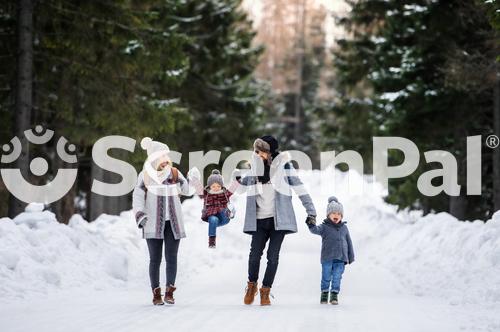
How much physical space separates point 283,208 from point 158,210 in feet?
5.28

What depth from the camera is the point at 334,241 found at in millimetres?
8438

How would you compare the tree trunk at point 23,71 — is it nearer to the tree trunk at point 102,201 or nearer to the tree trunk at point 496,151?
the tree trunk at point 102,201

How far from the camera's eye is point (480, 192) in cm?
1706

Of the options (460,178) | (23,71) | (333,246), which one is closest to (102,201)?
(23,71)

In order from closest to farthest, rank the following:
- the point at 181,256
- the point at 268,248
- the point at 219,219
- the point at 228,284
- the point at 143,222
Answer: the point at 143,222, the point at 268,248, the point at 219,219, the point at 228,284, the point at 181,256

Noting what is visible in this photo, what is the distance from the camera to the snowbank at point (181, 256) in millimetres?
8492

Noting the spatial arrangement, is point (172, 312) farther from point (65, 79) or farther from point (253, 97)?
point (253, 97)

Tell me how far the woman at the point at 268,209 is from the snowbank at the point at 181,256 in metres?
2.46

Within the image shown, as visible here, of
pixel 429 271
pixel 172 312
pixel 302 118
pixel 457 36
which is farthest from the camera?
pixel 302 118

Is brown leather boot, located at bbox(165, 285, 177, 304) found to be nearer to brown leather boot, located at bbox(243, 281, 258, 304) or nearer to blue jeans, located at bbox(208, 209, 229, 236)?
brown leather boot, located at bbox(243, 281, 258, 304)

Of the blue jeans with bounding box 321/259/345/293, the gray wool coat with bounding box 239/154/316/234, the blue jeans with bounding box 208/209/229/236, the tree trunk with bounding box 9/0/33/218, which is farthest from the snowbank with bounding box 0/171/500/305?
the gray wool coat with bounding box 239/154/316/234

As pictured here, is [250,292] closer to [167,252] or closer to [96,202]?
[167,252]

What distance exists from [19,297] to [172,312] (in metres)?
2.03

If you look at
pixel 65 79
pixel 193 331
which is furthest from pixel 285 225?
pixel 65 79
